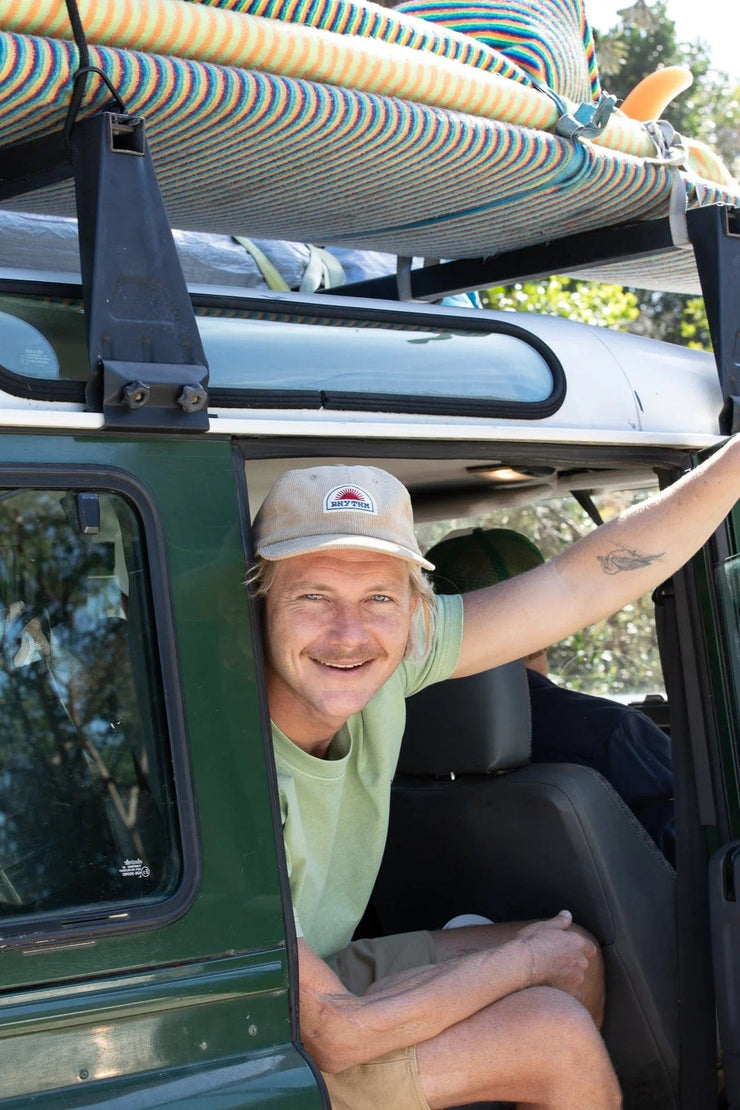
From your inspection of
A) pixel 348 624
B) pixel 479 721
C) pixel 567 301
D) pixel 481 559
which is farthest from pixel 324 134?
pixel 567 301

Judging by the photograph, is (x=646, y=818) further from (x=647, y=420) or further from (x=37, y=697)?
(x=37, y=697)

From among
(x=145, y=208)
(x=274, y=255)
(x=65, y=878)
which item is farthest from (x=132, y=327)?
(x=274, y=255)

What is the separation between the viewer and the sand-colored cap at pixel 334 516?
2.08 metres

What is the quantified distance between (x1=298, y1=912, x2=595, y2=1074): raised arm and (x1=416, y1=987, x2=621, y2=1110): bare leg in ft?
0.10

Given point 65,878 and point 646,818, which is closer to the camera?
point 65,878

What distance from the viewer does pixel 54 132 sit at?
2010mm

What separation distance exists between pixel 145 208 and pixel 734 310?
1.19 m

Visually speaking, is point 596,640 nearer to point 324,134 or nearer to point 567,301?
point 567,301

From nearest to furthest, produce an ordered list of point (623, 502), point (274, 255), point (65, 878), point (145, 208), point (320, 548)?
1. point (65, 878)
2. point (145, 208)
3. point (320, 548)
4. point (274, 255)
5. point (623, 502)

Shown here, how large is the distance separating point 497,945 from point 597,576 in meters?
0.72

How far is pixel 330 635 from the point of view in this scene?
2.14 m

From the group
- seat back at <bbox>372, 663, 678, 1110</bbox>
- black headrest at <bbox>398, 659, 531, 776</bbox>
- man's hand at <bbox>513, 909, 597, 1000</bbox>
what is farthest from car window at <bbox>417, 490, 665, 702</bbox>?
man's hand at <bbox>513, 909, 597, 1000</bbox>

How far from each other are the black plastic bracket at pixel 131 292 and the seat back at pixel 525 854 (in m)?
1.08

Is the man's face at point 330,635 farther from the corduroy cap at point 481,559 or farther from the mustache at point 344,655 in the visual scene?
the corduroy cap at point 481,559
